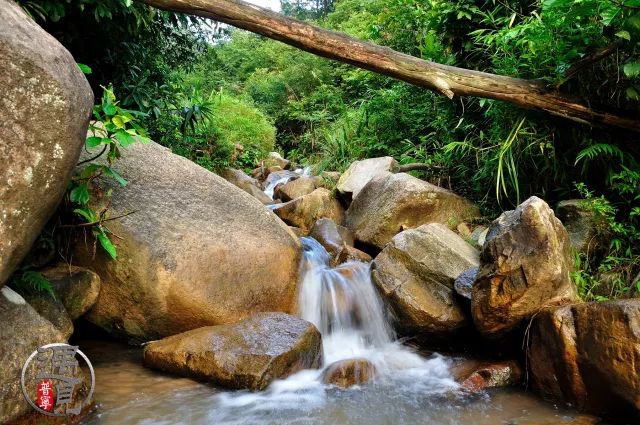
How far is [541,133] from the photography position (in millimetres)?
4719

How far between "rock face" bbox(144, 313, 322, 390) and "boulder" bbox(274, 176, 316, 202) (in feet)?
14.7

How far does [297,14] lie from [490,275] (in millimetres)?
29685

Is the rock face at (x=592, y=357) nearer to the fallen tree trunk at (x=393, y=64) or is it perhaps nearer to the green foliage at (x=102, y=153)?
the fallen tree trunk at (x=393, y=64)

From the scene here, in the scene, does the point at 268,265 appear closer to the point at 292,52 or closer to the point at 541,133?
the point at 541,133

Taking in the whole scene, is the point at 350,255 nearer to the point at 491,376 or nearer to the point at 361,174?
the point at 361,174

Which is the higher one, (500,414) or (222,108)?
(222,108)

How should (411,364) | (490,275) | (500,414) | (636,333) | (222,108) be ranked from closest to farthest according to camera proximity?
(636,333) → (500,414) → (490,275) → (411,364) → (222,108)

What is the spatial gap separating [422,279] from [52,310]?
3061 mm

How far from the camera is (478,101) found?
5848mm

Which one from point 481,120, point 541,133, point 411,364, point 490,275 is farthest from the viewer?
point 481,120

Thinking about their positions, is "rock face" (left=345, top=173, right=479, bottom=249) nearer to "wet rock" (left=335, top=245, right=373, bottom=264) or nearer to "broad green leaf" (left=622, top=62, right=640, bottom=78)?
"wet rock" (left=335, top=245, right=373, bottom=264)

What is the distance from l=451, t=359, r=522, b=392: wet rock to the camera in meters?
3.62

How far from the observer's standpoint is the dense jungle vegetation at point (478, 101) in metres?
3.96

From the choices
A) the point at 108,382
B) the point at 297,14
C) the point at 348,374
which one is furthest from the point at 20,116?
the point at 297,14
